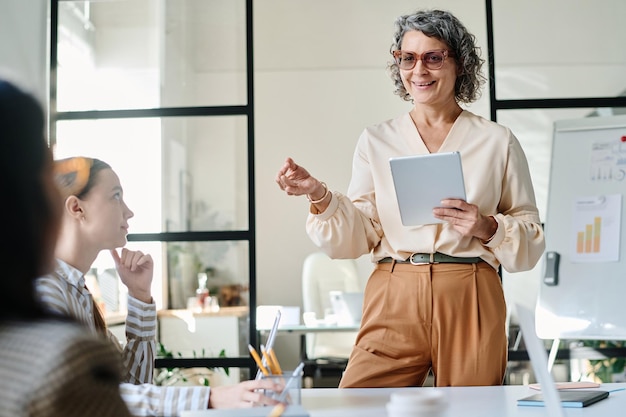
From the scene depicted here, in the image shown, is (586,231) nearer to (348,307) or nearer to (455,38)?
(455,38)

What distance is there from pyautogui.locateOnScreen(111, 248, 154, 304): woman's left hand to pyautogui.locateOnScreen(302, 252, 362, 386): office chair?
431 cm

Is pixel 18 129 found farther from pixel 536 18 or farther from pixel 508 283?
pixel 508 283

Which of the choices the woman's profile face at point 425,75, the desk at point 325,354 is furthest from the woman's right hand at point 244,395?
the desk at point 325,354

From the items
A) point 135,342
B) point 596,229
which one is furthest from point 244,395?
point 596,229

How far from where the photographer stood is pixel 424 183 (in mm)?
2143

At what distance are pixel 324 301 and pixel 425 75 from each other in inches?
173

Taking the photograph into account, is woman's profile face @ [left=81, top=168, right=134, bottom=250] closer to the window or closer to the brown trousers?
the brown trousers

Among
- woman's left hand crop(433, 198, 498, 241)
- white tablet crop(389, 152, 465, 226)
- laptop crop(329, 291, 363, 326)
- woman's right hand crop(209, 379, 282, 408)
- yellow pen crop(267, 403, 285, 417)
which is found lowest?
laptop crop(329, 291, 363, 326)

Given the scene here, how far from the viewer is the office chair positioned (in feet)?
20.9

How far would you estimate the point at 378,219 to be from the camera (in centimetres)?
236

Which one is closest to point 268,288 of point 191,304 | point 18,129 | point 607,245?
point 191,304

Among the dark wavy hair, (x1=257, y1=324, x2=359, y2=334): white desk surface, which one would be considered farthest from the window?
the dark wavy hair

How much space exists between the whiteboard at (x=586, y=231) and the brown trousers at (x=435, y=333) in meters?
1.67

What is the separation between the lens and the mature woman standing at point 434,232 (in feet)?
7.00
